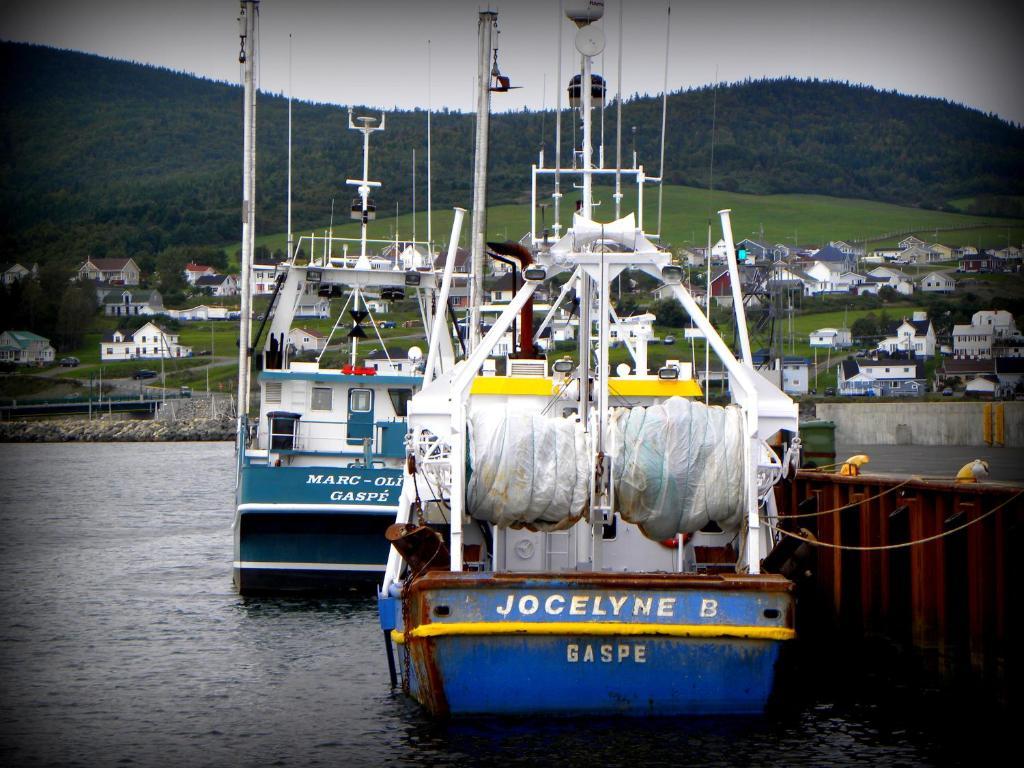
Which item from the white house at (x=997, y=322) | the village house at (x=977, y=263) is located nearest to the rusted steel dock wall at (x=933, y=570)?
the white house at (x=997, y=322)

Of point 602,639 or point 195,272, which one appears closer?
point 602,639

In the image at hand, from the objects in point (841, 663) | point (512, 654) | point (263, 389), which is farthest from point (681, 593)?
point (263, 389)

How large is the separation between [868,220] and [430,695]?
160 metres

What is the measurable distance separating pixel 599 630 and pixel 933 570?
17.2 ft

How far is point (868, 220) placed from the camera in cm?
16600

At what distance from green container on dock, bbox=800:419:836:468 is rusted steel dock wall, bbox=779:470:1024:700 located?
28.4ft

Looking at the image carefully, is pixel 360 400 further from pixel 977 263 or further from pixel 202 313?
pixel 202 313

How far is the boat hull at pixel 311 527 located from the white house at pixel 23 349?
418ft

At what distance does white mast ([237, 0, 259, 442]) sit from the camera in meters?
24.9

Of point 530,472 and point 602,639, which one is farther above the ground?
point 530,472

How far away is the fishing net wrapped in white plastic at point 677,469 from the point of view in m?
13.2

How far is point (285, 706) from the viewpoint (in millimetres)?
15914

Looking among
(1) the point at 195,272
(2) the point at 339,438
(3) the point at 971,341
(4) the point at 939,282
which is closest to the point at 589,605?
(2) the point at 339,438

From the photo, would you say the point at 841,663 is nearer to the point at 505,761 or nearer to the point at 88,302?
the point at 505,761
